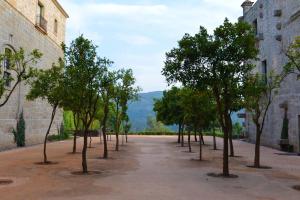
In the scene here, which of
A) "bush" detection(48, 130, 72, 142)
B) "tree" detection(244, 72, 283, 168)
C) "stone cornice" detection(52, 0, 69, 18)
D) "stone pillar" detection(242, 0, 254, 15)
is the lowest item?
"bush" detection(48, 130, 72, 142)

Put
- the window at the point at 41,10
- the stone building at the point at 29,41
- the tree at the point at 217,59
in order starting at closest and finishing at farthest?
the tree at the point at 217,59, the stone building at the point at 29,41, the window at the point at 41,10

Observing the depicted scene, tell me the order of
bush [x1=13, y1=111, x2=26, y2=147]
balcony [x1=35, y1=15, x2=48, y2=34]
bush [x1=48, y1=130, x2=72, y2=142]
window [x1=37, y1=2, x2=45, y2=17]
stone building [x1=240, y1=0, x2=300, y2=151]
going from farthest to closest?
1. bush [x1=48, y1=130, x2=72, y2=142]
2. window [x1=37, y1=2, x2=45, y2=17]
3. balcony [x1=35, y1=15, x2=48, y2=34]
4. stone building [x1=240, y1=0, x2=300, y2=151]
5. bush [x1=13, y1=111, x2=26, y2=147]

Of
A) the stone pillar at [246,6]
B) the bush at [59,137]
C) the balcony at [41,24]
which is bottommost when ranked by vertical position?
the bush at [59,137]

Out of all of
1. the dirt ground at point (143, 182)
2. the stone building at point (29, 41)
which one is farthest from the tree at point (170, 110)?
the dirt ground at point (143, 182)

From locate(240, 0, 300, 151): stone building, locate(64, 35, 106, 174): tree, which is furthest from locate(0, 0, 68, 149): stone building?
locate(240, 0, 300, 151): stone building

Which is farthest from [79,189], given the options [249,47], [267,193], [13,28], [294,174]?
[13,28]

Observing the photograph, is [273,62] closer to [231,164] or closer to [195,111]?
[195,111]

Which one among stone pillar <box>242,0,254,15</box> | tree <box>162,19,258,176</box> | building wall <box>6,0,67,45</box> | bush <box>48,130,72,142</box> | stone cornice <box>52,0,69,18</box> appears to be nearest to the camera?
tree <box>162,19,258,176</box>

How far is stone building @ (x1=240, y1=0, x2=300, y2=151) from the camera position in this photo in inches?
1175

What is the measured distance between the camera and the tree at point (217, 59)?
643 inches

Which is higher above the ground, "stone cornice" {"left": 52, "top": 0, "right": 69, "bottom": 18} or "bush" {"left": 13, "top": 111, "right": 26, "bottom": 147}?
"stone cornice" {"left": 52, "top": 0, "right": 69, "bottom": 18}

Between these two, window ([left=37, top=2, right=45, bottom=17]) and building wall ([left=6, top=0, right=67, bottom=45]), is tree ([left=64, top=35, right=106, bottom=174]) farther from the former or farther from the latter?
window ([left=37, top=2, right=45, bottom=17])

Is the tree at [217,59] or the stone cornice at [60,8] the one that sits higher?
the stone cornice at [60,8]

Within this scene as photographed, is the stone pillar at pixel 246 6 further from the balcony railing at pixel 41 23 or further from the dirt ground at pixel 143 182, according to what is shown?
the dirt ground at pixel 143 182
